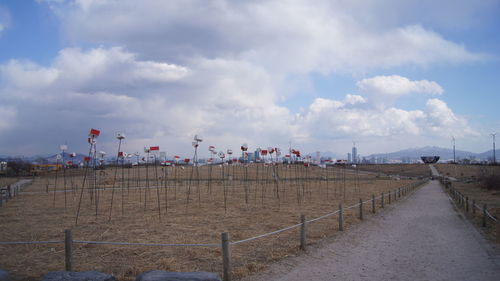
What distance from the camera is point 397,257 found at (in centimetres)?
941

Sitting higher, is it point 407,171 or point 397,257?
point 397,257

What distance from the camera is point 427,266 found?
8562 millimetres

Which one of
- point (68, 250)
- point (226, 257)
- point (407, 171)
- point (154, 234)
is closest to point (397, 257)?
point (226, 257)

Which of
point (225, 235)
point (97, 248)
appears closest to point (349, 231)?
point (225, 235)

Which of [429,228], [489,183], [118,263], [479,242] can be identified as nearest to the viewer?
[118,263]

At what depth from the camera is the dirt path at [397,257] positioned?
7746mm

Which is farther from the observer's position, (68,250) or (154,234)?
(154,234)

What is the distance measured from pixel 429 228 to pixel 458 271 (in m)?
6.92

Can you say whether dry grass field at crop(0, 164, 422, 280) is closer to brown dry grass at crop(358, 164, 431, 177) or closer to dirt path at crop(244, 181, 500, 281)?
dirt path at crop(244, 181, 500, 281)

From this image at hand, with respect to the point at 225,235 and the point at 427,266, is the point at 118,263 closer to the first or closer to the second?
the point at 225,235

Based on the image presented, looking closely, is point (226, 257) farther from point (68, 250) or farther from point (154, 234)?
point (154, 234)

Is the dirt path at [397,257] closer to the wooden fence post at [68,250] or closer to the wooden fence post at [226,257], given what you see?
Answer: the wooden fence post at [226,257]

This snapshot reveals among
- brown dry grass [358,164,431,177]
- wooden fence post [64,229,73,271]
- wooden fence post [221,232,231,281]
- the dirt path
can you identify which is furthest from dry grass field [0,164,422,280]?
brown dry grass [358,164,431,177]

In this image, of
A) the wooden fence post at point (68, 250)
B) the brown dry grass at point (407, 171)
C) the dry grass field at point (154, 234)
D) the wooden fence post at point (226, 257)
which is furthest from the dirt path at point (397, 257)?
the brown dry grass at point (407, 171)
